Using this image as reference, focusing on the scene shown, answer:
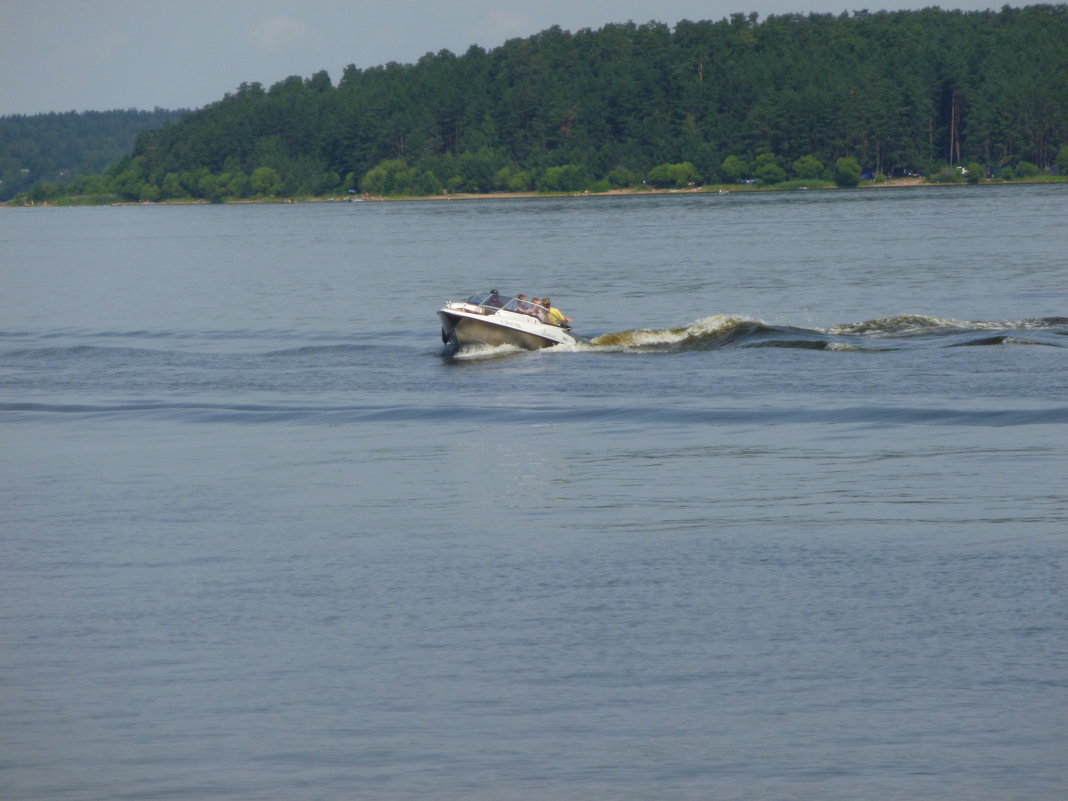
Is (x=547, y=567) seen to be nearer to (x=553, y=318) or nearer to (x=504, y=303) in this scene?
(x=553, y=318)

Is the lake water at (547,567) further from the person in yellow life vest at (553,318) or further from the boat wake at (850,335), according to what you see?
the person in yellow life vest at (553,318)

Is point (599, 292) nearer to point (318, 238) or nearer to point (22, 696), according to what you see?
point (22, 696)

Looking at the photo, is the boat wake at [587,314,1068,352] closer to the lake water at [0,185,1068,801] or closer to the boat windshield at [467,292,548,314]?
the lake water at [0,185,1068,801]

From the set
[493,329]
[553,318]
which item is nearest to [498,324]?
[493,329]

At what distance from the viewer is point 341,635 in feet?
51.7

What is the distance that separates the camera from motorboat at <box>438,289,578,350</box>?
132 feet

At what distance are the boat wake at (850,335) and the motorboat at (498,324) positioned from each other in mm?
1574

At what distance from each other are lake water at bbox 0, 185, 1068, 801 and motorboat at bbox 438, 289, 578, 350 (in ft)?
1.99

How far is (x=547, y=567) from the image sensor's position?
18.1m

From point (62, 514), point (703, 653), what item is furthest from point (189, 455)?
point (703, 653)

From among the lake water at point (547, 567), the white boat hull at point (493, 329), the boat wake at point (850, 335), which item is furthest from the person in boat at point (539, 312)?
the boat wake at point (850, 335)

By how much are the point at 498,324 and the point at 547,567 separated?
22813 mm

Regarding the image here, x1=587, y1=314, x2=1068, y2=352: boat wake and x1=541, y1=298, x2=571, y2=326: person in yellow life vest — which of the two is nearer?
x1=587, y1=314, x2=1068, y2=352: boat wake

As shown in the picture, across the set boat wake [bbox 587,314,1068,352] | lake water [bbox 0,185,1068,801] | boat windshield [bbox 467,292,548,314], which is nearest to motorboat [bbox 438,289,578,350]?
boat windshield [bbox 467,292,548,314]
